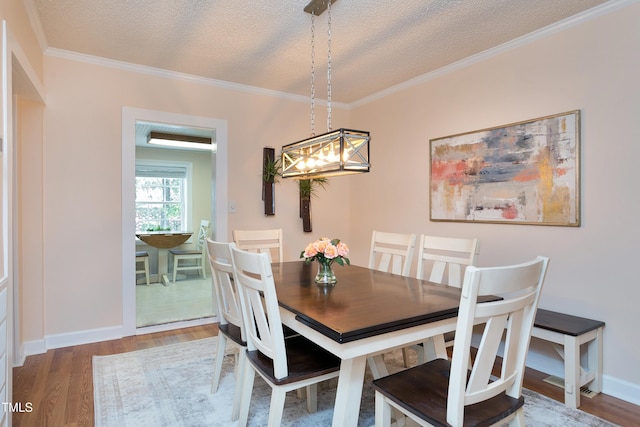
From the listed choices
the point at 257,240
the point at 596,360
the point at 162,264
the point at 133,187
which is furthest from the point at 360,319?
the point at 162,264

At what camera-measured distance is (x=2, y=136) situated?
1.80m

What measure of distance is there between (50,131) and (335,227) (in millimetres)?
3083

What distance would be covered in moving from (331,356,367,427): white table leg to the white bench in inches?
53.4

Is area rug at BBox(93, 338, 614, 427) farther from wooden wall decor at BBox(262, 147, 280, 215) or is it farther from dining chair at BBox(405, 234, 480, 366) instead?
wooden wall decor at BBox(262, 147, 280, 215)

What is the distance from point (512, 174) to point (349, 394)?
2.19m

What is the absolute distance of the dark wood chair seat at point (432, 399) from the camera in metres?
1.29

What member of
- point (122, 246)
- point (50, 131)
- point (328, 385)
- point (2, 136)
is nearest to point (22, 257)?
point (122, 246)

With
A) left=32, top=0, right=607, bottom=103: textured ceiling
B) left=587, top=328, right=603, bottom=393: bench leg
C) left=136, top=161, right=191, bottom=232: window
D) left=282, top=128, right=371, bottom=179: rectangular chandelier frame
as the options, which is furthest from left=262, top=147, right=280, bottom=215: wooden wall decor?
left=136, top=161, right=191, bottom=232: window

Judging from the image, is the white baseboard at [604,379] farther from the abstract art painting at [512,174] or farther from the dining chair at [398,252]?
the dining chair at [398,252]

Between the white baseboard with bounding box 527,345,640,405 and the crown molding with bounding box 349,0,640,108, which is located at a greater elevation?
the crown molding with bounding box 349,0,640,108

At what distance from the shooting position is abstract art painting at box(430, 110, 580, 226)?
2.55 meters

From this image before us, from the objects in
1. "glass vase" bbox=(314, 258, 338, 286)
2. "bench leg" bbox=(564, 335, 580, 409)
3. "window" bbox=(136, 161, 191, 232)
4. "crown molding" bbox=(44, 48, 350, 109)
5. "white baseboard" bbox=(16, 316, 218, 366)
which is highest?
"crown molding" bbox=(44, 48, 350, 109)

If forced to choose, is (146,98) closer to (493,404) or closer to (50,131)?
(50,131)

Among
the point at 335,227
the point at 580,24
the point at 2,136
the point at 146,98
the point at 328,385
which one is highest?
the point at 580,24
